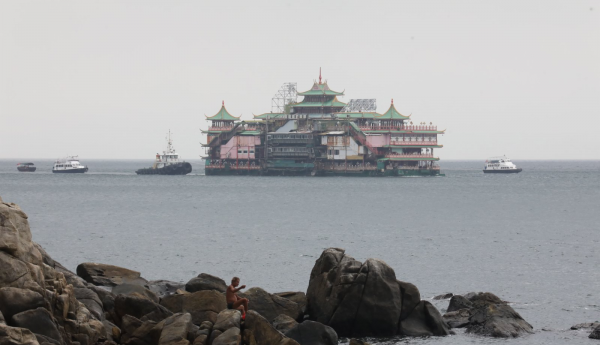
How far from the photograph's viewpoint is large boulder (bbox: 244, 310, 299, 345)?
25.8 meters

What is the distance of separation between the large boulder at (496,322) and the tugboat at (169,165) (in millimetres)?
159131

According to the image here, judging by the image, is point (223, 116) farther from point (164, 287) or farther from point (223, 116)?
point (164, 287)

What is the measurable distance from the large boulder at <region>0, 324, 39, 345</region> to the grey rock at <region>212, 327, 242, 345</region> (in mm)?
5087

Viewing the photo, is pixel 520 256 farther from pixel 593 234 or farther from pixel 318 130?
pixel 318 130

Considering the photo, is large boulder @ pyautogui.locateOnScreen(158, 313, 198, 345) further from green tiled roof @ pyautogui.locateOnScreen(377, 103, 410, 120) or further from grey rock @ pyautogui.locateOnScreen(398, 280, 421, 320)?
green tiled roof @ pyautogui.locateOnScreen(377, 103, 410, 120)

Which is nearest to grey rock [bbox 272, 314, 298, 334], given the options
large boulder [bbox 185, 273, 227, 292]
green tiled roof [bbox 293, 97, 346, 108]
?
large boulder [bbox 185, 273, 227, 292]

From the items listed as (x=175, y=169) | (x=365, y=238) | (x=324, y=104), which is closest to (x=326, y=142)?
(x=324, y=104)

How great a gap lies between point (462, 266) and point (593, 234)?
2314cm

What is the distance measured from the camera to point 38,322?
2323 centimetres

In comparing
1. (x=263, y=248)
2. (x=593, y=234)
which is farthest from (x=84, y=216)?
(x=593, y=234)

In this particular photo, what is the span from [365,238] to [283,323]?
117 ft

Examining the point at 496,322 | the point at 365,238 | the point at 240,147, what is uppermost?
the point at 240,147

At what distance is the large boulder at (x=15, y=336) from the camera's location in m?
21.2

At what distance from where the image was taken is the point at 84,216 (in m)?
86.1
